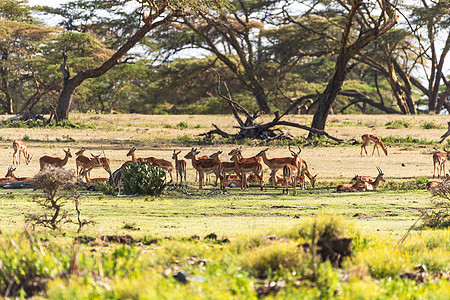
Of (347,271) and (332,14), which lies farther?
(332,14)

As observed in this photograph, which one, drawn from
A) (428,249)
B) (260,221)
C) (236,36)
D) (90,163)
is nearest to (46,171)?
(260,221)

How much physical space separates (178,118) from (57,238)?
22.5 meters

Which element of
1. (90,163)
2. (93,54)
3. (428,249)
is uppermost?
(93,54)

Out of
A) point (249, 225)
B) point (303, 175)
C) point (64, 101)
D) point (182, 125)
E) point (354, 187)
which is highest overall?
point (64, 101)

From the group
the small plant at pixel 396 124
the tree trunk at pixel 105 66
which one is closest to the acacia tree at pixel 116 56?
the tree trunk at pixel 105 66

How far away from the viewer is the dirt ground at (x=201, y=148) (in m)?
18.0

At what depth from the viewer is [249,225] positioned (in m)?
9.23

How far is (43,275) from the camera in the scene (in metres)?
5.94

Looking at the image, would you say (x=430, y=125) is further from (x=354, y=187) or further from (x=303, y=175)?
(x=303, y=175)

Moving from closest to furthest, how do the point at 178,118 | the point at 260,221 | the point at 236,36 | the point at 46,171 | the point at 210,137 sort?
the point at 46,171
the point at 260,221
the point at 210,137
the point at 178,118
the point at 236,36

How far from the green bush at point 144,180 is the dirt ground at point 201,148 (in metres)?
3.55

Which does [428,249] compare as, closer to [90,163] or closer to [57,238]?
[57,238]

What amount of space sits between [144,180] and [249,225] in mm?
4344

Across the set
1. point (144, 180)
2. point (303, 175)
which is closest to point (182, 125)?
point (303, 175)
